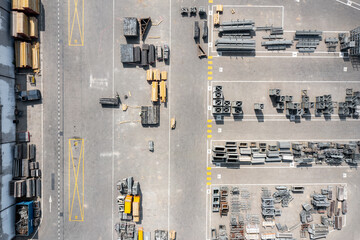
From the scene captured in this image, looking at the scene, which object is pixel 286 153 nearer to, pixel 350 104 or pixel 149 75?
pixel 350 104

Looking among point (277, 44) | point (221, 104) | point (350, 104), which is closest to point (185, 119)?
point (221, 104)

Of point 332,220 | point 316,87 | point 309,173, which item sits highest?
point 316,87

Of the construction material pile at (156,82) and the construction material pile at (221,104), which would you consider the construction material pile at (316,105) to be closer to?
the construction material pile at (221,104)

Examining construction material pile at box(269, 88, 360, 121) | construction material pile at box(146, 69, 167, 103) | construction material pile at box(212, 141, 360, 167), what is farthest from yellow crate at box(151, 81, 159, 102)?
construction material pile at box(269, 88, 360, 121)

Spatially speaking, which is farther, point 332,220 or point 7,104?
point 332,220

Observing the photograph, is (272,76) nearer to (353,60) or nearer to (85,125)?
(353,60)

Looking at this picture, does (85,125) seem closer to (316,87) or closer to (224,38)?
(224,38)

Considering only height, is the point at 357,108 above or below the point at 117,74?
below

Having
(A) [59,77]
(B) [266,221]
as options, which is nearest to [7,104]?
(A) [59,77]

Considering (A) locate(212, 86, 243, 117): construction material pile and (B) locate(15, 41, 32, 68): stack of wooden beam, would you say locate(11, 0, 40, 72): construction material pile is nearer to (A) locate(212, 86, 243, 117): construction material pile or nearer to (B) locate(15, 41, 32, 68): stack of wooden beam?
(B) locate(15, 41, 32, 68): stack of wooden beam
